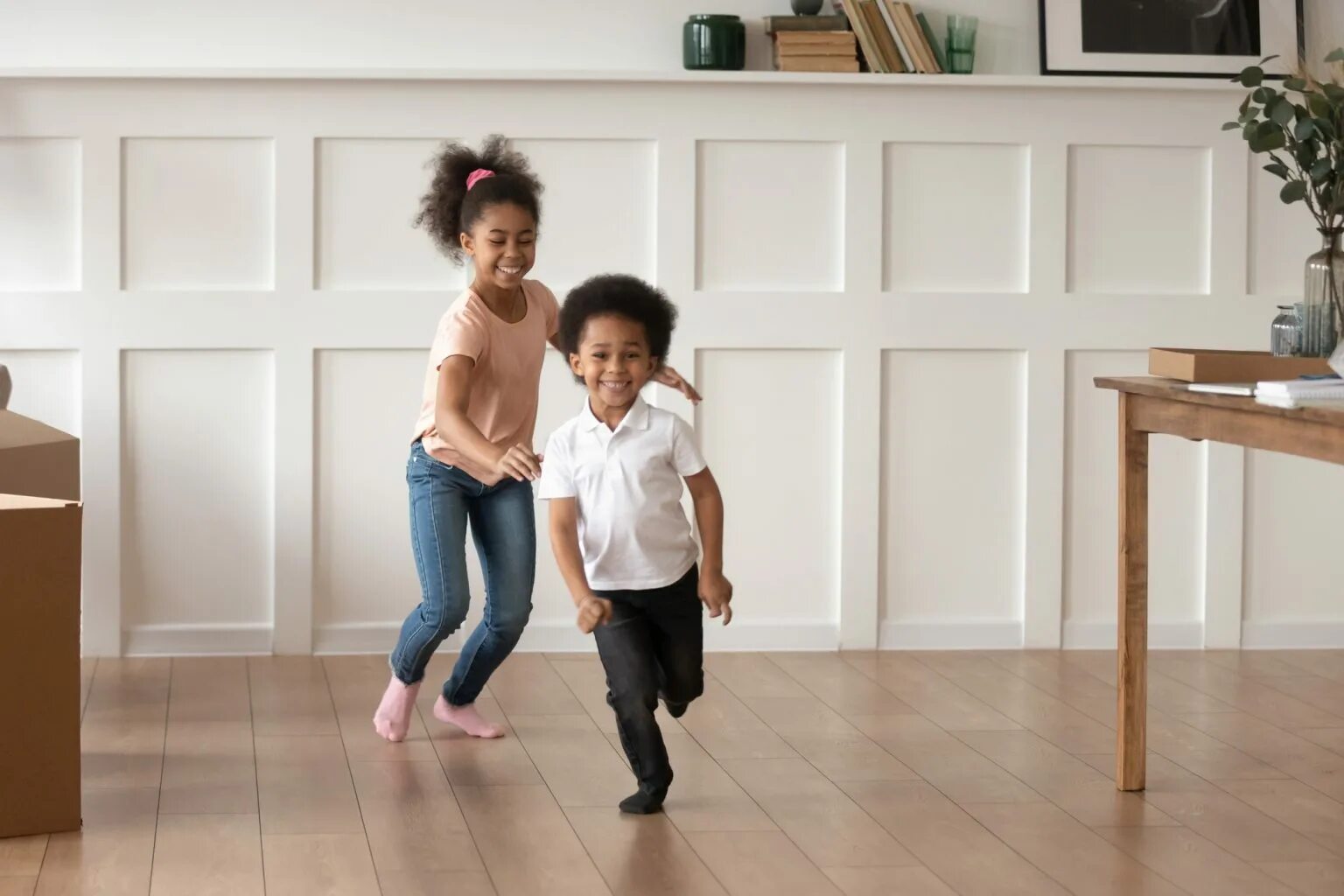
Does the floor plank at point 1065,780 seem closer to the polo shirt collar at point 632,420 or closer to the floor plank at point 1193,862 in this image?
the floor plank at point 1193,862

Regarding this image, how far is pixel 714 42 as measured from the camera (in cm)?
416

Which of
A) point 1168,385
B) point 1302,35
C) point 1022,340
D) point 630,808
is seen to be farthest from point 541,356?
point 1302,35

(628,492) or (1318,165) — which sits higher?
(1318,165)

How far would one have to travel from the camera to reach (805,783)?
10.1ft

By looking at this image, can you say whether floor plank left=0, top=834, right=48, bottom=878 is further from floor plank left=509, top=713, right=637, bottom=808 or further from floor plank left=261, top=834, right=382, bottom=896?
floor plank left=509, top=713, right=637, bottom=808

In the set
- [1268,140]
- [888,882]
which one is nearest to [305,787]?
[888,882]

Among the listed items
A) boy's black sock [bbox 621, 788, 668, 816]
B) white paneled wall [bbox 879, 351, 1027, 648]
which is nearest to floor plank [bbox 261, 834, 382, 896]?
boy's black sock [bbox 621, 788, 668, 816]

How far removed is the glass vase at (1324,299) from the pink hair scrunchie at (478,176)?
1.50 metres

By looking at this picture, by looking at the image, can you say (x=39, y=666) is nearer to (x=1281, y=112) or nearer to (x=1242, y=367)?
(x=1242, y=367)

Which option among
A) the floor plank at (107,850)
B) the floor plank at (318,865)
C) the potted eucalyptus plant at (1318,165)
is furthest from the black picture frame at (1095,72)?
the floor plank at (107,850)

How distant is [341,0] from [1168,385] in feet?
7.82

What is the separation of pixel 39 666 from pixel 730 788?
3.99 feet

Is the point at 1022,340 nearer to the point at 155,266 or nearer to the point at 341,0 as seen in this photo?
the point at 341,0

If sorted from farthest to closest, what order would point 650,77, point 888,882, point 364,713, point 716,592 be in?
point 650,77, point 364,713, point 716,592, point 888,882
